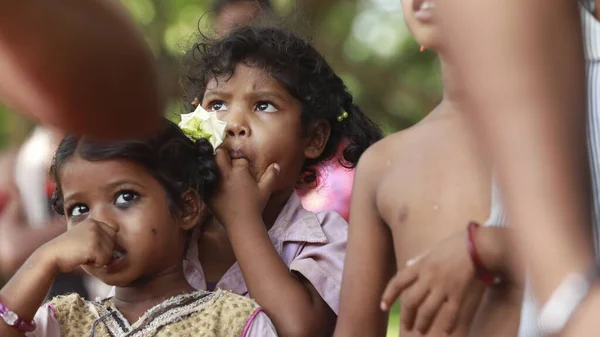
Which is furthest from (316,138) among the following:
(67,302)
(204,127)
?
(67,302)

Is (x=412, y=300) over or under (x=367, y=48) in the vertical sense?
under

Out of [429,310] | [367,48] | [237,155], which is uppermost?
[367,48]

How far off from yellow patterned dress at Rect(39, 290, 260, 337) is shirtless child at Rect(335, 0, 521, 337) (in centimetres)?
35

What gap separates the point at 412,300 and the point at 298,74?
156cm

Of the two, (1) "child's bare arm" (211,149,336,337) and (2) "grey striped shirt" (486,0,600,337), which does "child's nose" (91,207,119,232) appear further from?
(2) "grey striped shirt" (486,0,600,337)

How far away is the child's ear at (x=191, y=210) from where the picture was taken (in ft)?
8.56

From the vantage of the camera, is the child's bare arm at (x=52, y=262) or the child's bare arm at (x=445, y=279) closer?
the child's bare arm at (x=445, y=279)

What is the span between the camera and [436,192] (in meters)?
1.85

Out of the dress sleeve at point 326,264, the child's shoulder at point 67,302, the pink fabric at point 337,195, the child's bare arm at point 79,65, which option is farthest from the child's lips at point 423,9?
the pink fabric at point 337,195

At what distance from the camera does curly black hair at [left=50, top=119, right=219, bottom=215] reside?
98.4 inches

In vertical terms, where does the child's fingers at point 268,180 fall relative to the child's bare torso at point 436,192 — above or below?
above

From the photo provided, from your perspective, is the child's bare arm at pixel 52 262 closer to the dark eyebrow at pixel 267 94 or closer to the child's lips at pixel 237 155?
the child's lips at pixel 237 155

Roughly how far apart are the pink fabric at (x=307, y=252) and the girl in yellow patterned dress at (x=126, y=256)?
0.18 m

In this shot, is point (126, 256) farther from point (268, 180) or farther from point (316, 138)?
point (316, 138)
